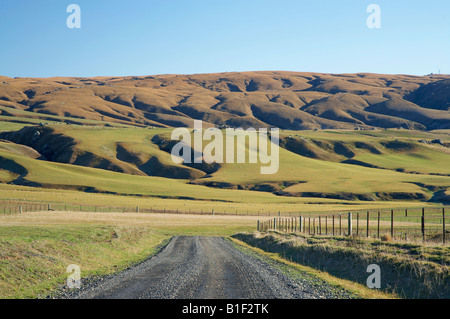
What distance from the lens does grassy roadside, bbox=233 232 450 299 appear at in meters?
15.6

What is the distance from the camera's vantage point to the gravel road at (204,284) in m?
14.9

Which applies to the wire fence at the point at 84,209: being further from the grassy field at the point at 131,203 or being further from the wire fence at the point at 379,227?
the wire fence at the point at 379,227

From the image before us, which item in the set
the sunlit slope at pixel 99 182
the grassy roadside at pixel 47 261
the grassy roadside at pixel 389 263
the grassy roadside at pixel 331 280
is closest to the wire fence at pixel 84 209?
the sunlit slope at pixel 99 182

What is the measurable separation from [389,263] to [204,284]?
7675mm

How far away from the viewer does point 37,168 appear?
177250 millimetres

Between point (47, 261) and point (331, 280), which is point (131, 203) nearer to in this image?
point (47, 261)

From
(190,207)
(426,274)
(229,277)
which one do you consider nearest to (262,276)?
(229,277)

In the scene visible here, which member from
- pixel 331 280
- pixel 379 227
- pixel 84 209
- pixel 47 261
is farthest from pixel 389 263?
pixel 84 209

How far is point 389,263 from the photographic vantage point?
61.2 ft

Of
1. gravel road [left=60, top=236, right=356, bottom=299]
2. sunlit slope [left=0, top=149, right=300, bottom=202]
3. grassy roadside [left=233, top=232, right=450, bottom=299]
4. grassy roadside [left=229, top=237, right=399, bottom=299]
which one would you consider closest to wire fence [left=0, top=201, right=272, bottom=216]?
sunlit slope [left=0, top=149, right=300, bottom=202]

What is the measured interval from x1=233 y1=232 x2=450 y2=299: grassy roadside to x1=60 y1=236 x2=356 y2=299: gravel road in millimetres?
2320

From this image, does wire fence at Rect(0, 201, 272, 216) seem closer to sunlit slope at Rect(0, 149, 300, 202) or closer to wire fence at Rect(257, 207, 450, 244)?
wire fence at Rect(257, 207, 450, 244)

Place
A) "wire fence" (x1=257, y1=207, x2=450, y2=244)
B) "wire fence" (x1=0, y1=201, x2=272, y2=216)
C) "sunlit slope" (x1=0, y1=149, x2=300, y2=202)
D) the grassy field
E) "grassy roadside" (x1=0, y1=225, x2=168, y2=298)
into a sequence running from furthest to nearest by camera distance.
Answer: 1. "sunlit slope" (x1=0, y1=149, x2=300, y2=202)
2. "wire fence" (x1=0, y1=201, x2=272, y2=216)
3. "wire fence" (x1=257, y1=207, x2=450, y2=244)
4. the grassy field
5. "grassy roadside" (x1=0, y1=225, x2=168, y2=298)
